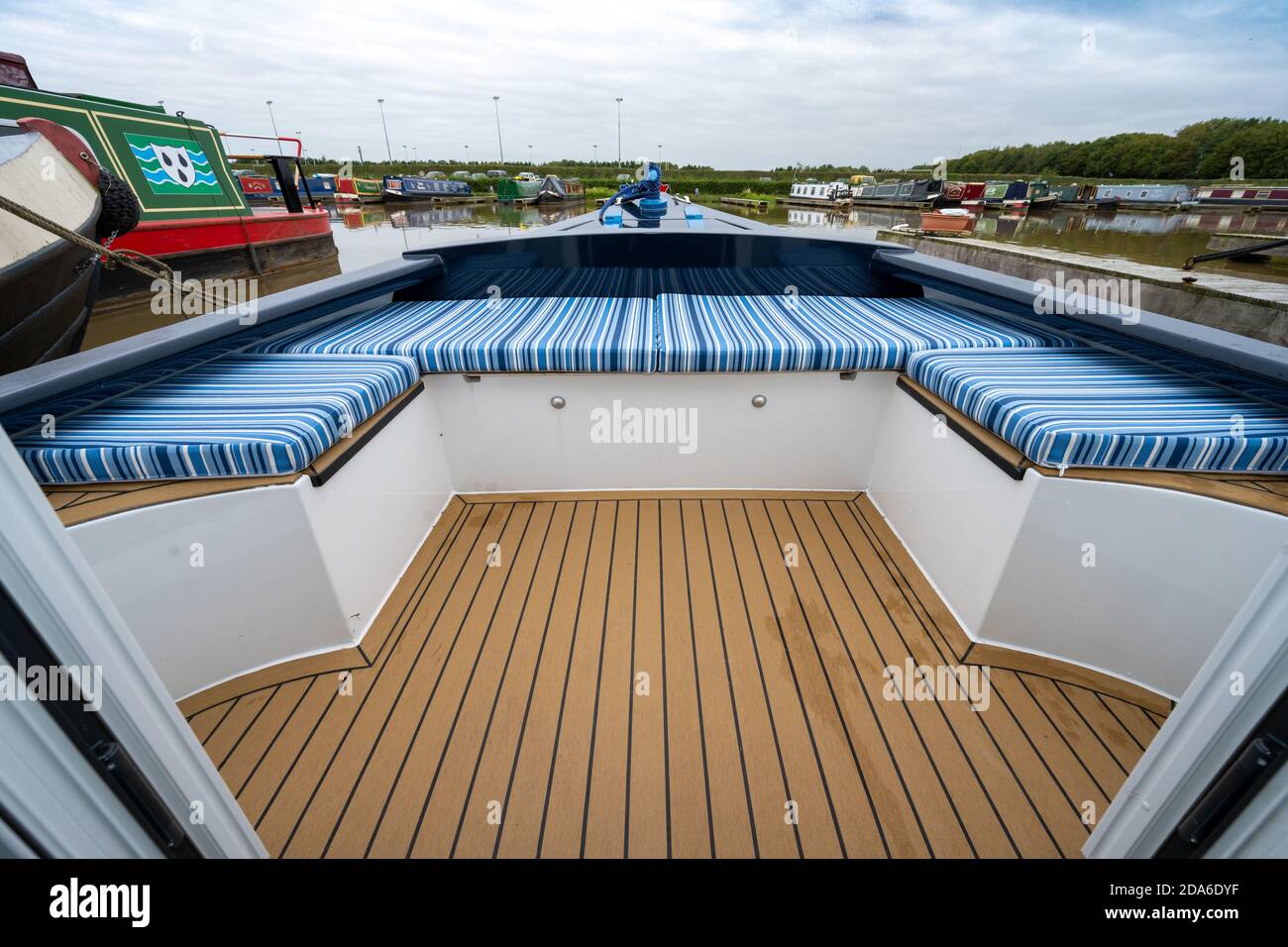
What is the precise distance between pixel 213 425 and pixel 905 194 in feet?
116

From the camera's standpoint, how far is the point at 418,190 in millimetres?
31109

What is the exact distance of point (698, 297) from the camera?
10.2 ft

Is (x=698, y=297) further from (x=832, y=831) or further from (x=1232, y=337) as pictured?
(x=832, y=831)

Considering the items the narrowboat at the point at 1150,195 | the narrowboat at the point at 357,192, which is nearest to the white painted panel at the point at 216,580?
the narrowboat at the point at 357,192

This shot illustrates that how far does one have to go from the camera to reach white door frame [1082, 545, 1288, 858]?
2.31ft

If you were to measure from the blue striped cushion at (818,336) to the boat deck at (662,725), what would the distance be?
811 mm

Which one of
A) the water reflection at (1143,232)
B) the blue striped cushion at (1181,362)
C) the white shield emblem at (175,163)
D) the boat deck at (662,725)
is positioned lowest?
the boat deck at (662,725)

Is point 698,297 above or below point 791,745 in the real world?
above

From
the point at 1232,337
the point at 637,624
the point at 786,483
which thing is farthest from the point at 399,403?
the point at 1232,337

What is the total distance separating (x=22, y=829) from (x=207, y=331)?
1.74 meters

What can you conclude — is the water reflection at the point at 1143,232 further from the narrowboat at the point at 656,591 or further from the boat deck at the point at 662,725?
the boat deck at the point at 662,725

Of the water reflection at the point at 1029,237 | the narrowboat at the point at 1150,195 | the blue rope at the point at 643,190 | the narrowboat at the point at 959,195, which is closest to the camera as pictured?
the blue rope at the point at 643,190

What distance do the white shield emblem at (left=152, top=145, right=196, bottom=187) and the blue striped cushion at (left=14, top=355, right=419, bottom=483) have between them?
379 inches

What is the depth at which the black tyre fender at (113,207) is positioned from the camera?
4.34m
